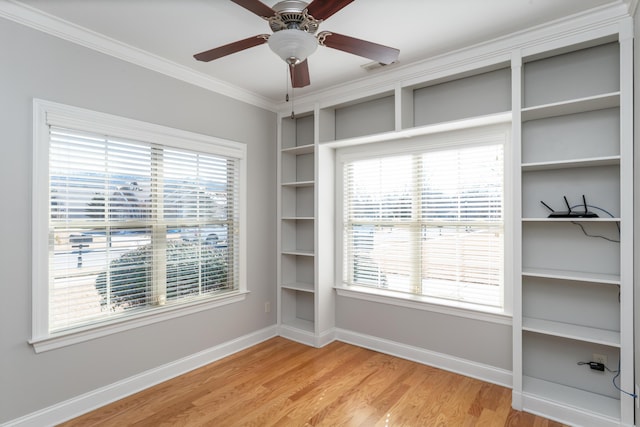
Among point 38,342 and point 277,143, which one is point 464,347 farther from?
point 38,342

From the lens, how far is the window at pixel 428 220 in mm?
3002

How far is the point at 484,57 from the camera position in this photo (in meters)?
2.72

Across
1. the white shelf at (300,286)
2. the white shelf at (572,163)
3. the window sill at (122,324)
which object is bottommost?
the window sill at (122,324)

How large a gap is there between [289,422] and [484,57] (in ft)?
10.1

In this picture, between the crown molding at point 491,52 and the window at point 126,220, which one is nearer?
the crown molding at point 491,52

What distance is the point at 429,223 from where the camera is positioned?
3328 mm

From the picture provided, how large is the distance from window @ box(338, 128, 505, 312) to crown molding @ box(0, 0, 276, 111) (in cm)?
153

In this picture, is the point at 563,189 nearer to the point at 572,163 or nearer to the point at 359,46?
the point at 572,163

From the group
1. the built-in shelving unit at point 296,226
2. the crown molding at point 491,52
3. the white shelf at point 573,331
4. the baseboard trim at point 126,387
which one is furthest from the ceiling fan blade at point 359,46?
the baseboard trim at point 126,387

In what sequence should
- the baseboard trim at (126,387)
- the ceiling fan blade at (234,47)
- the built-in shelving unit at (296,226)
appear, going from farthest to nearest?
the built-in shelving unit at (296,226) < the baseboard trim at (126,387) < the ceiling fan blade at (234,47)

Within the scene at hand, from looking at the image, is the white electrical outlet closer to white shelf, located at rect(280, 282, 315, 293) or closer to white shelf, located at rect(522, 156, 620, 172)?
white shelf, located at rect(522, 156, 620, 172)

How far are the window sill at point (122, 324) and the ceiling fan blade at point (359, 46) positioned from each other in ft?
8.21

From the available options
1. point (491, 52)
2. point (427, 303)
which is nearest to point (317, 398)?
point (427, 303)

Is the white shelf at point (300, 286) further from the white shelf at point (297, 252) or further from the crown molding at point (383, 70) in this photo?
the crown molding at point (383, 70)
